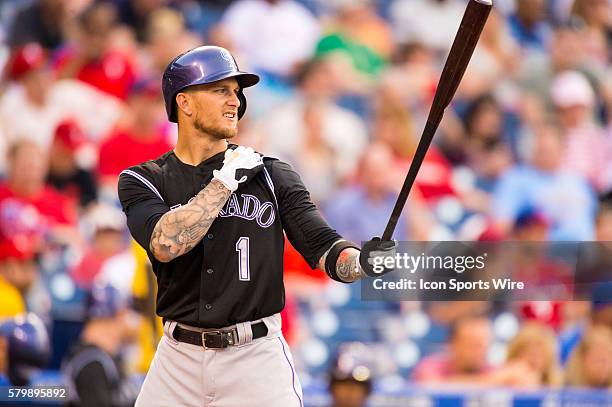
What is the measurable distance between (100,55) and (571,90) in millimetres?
3251

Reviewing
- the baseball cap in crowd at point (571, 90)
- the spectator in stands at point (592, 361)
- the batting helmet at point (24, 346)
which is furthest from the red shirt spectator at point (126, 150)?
the spectator in stands at point (592, 361)

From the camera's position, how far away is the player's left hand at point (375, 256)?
3.14 m

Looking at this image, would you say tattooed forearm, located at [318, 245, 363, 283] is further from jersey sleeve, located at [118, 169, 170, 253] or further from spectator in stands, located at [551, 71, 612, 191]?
spectator in stands, located at [551, 71, 612, 191]

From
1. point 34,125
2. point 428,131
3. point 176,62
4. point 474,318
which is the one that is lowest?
point 474,318

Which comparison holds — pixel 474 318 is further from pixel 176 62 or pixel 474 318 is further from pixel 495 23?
pixel 176 62

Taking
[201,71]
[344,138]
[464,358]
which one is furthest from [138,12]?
[201,71]

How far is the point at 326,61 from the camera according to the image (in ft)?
23.3

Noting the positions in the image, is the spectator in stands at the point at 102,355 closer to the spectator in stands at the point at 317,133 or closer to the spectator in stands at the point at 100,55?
the spectator in stands at the point at 317,133

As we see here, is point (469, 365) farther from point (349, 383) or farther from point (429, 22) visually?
point (429, 22)

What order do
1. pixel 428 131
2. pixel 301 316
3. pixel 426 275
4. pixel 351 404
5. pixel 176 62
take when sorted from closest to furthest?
1. pixel 428 131
2. pixel 176 62
3. pixel 351 404
4. pixel 426 275
5. pixel 301 316

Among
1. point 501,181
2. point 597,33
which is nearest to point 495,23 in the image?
point 597,33

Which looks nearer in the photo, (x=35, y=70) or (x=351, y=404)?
(x=351, y=404)

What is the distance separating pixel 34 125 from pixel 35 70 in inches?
16.3

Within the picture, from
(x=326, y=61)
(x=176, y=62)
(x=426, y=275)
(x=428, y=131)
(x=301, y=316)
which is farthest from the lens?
(x=326, y=61)
